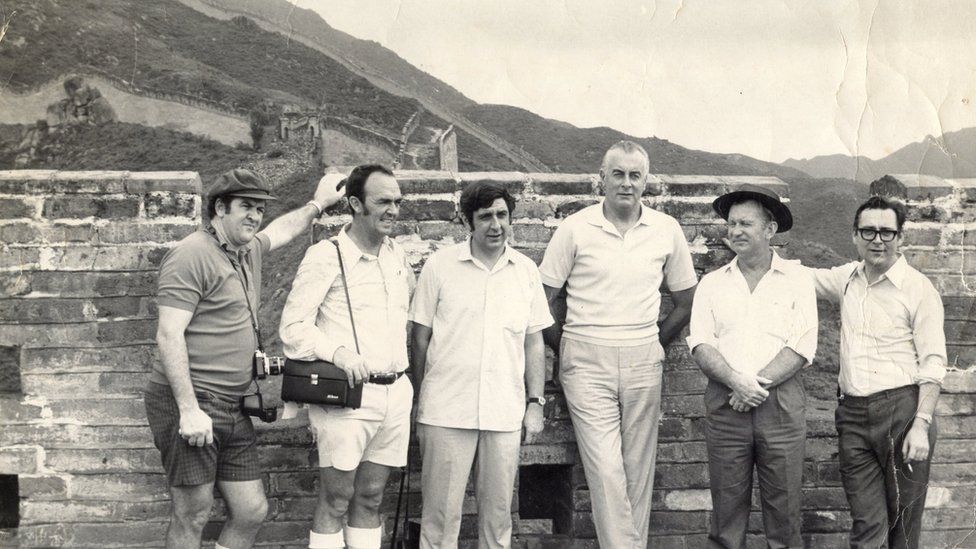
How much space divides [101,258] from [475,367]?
1.91 m

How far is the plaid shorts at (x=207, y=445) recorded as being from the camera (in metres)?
3.49

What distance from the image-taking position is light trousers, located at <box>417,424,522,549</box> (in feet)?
12.6

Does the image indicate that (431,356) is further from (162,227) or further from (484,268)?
(162,227)

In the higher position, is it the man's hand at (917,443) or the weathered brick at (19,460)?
the man's hand at (917,443)

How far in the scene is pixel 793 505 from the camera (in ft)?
13.1

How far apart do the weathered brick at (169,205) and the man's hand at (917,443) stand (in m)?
3.40

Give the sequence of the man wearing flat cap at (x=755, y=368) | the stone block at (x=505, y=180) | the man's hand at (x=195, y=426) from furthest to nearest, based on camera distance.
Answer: the stone block at (x=505, y=180) < the man wearing flat cap at (x=755, y=368) < the man's hand at (x=195, y=426)

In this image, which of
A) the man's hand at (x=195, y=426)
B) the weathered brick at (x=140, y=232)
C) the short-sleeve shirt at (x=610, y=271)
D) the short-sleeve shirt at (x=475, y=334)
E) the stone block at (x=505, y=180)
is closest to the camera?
the man's hand at (x=195, y=426)

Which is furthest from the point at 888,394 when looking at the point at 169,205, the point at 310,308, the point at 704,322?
the point at 169,205

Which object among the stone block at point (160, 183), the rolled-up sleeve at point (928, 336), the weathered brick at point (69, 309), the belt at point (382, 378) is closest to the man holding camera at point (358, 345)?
the belt at point (382, 378)

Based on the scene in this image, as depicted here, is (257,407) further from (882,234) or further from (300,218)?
(882,234)

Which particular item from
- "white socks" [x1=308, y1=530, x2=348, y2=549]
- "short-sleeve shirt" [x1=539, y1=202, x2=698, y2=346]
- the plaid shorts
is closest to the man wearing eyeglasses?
"short-sleeve shirt" [x1=539, y1=202, x2=698, y2=346]

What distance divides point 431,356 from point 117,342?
5.24 feet

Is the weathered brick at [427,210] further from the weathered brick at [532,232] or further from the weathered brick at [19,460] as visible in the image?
the weathered brick at [19,460]
